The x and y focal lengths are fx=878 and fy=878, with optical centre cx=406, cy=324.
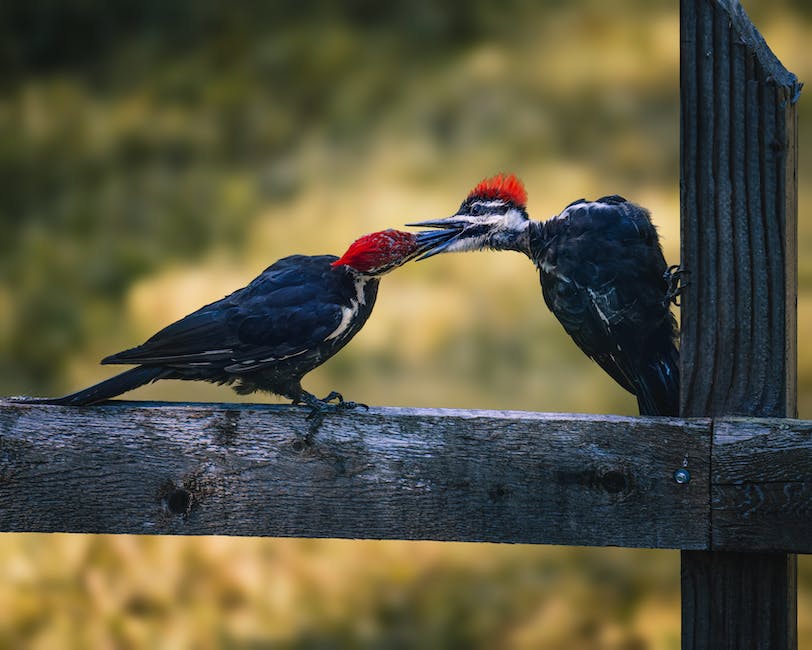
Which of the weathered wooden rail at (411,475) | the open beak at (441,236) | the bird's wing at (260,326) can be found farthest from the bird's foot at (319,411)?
the open beak at (441,236)

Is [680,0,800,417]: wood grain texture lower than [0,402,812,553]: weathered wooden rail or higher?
higher

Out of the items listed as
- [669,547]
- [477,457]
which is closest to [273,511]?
[477,457]

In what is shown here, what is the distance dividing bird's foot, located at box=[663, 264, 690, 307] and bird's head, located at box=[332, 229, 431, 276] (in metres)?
0.40

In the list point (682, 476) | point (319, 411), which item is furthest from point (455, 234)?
point (682, 476)

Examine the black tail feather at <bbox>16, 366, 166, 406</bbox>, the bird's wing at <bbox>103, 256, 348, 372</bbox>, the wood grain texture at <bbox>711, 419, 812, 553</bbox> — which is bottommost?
the wood grain texture at <bbox>711, 419, 812, 553</bbox>

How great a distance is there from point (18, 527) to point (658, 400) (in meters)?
0.97

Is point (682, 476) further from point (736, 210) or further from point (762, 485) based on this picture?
point (736, 210)

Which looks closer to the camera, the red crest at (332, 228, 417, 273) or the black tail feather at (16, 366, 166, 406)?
the black tail feather at (16, 366, 166, 406)

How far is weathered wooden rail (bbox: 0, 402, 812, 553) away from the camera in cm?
104

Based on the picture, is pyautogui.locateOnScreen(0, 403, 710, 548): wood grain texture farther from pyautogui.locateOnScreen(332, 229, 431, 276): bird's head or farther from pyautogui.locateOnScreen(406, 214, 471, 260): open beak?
pyautogui.locateOnScreen(406, 214, 471, 260): open beak

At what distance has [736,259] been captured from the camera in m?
1.08

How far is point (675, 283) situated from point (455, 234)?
1.48ft

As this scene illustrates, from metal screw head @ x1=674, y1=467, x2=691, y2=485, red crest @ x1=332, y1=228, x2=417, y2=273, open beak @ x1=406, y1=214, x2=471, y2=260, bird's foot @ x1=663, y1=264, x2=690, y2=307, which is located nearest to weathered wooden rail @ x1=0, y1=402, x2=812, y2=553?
metal screw head @ x1=674, y1=467, x2=691, y2=485

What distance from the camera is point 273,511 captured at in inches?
43.5
